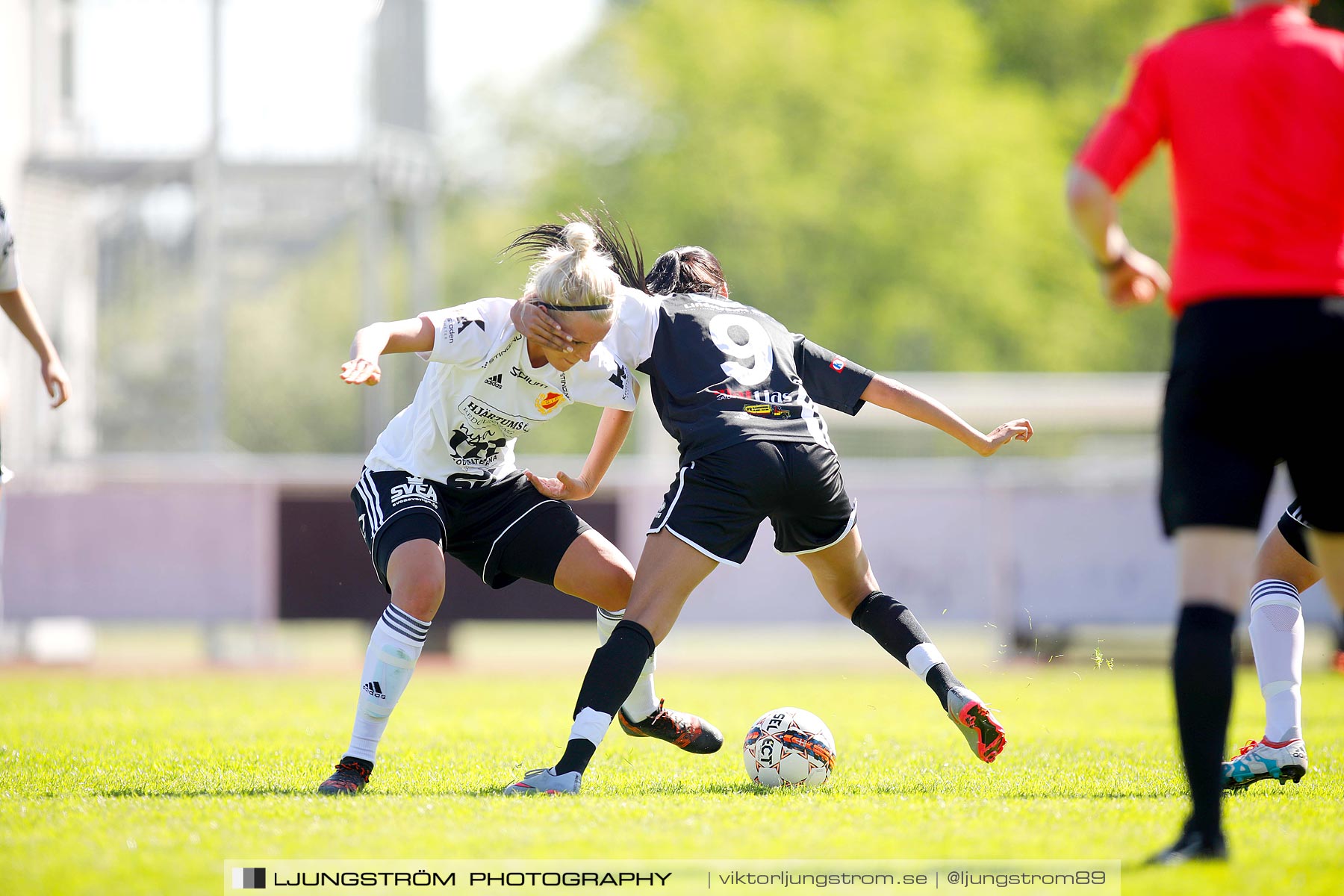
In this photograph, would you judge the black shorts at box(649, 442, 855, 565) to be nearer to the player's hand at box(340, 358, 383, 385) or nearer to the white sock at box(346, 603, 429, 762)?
the white sock at box(346, 603, 429, 762)

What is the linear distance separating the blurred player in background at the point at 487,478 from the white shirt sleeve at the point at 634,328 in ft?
0.41

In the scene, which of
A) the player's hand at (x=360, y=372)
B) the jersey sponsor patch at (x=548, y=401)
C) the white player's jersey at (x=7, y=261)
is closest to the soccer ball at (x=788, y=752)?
the jersey sponsor patch at (x=548, y=401)

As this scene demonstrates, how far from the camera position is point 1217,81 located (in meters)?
3.48

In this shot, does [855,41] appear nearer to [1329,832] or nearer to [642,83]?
[642,83]

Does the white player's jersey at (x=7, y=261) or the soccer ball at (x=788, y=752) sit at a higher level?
the white player's jersey at (x=7, y=261)

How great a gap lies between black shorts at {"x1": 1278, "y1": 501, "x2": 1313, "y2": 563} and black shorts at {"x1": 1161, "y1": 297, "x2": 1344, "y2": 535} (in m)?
1.74

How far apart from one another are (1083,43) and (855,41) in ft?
26.3

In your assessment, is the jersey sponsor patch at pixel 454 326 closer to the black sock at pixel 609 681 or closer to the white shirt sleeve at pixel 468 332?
the white shirt sleeve at pixel 468 332

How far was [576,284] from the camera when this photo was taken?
4789 mm

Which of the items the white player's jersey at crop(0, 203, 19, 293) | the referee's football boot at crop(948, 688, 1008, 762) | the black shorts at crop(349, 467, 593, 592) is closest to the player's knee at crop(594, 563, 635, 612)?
the black shorts at crop(349, 467, 593, 592)

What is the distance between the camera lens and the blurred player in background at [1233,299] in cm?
342

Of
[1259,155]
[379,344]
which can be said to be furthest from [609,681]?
[1259,155]

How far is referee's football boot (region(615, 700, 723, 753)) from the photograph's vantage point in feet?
18.2

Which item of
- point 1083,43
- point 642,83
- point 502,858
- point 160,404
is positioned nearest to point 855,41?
point 642,83
